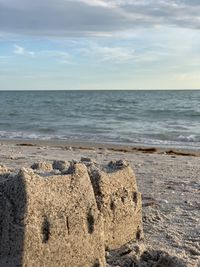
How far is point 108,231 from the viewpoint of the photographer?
3.97 meters

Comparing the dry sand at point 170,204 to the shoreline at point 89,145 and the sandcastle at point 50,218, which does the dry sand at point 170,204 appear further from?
the shoreline at point 89,145

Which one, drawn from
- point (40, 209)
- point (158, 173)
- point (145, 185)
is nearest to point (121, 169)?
point (40, 209)

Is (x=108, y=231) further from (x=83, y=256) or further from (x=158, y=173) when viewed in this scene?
(x=158, y=173)

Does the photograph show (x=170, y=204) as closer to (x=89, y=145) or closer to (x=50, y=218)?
(x=50, y=218)

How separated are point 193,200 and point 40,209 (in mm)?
3437

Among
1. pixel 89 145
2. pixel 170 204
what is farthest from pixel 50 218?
pixel 89 145

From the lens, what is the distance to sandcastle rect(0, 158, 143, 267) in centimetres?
307

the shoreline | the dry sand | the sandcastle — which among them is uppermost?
the sandcastle

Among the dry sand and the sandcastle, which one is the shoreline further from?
the sandcastle

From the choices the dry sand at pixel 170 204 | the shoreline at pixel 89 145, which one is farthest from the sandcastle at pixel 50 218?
the shoreline at pixel 89 145

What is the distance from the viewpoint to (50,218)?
10.5 ft

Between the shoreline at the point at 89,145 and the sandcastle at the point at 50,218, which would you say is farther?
the shoreline at the point at 89,145

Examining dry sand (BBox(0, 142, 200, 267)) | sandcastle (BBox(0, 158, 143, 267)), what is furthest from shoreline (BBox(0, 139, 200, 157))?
sandcastle (BBox(0, 158, 143, 267))

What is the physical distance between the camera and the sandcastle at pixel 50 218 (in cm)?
307
